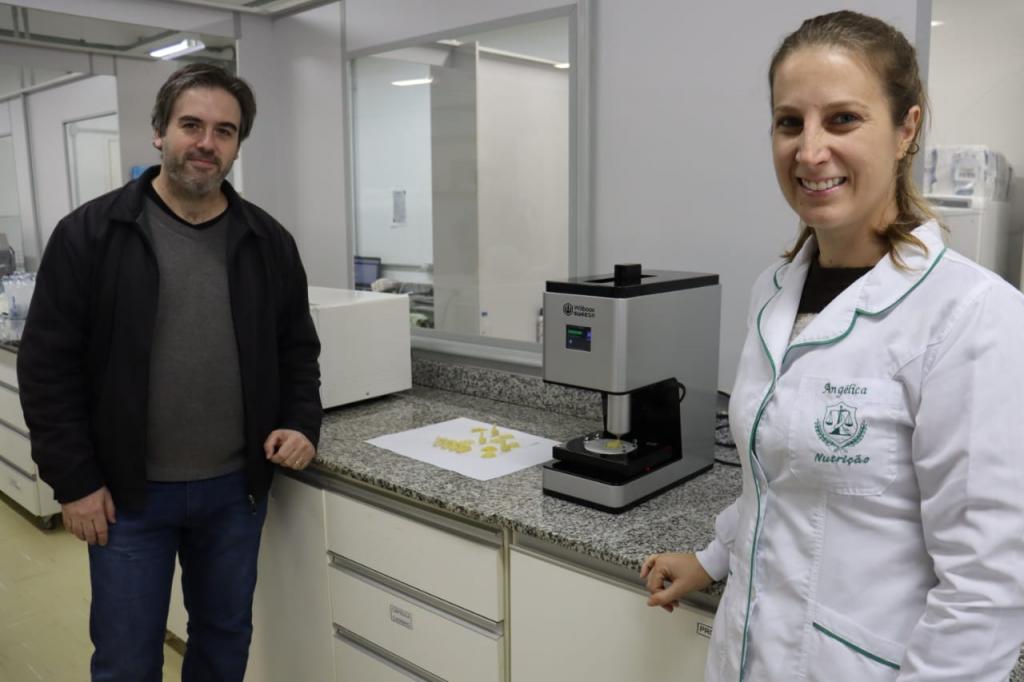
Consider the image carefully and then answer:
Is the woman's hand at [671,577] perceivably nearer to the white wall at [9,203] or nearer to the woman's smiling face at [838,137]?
the woman's smiling face at [838,137]

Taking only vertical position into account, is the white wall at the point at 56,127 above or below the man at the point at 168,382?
above

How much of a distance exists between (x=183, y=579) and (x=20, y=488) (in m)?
2.21

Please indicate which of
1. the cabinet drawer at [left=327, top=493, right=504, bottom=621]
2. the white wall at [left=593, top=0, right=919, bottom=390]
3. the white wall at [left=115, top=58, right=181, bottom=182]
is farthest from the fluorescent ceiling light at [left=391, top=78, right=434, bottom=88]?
the cabinet drawer at [left=327, top=493, right=504, bottom=621]

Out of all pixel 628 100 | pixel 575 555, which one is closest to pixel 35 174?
pixel 628 100

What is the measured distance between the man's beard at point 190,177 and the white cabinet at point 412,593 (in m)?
0.77

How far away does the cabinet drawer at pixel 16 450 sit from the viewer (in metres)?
3.51

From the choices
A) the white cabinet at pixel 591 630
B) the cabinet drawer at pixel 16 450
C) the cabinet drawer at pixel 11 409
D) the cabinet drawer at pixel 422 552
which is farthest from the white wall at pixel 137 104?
the white cabinet at pixel 591 630

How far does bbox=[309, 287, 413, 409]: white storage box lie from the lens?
90.3 inches

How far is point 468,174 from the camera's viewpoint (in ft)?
8.26

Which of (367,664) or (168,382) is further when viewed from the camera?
(367,664)

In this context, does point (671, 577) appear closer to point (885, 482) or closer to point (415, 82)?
point (885, 482)

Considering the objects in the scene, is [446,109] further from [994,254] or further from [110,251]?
[994,254]

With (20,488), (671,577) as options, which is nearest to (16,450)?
(20,488)

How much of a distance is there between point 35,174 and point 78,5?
1.31 m
